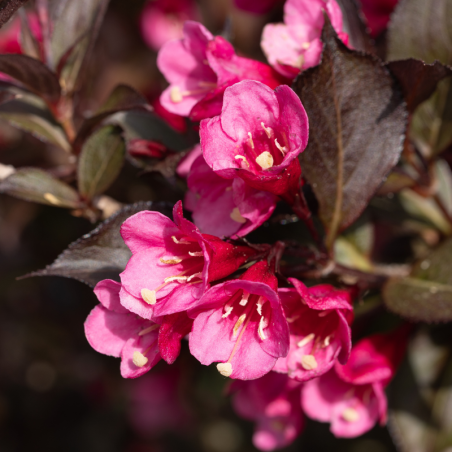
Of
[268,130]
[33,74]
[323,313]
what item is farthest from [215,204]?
[33,74]

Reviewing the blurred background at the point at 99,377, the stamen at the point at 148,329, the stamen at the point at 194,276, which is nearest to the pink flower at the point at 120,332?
the stamen at the point at 148,329

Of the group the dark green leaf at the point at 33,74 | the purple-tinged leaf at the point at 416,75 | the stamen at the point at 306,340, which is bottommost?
the stamen at the point at 306,340

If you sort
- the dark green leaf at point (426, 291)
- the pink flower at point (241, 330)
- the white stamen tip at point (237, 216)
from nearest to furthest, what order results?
1. the pink flower at point (241, 330)
2. the white stamen tip at point (237, 216)
3. the dark green leaf at point (426, 291)

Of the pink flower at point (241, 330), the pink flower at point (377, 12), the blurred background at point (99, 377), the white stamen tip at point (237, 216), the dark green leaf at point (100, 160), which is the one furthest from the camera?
the blurred background at point (99, 377)

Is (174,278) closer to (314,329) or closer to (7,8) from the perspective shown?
(314,329)

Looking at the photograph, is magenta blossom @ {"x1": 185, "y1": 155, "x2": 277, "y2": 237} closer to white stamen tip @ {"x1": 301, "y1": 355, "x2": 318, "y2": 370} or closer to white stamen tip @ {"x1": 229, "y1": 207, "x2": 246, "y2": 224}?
white stamen tip @ {"x1": 229, "y1": 207, "x2": 246, "y2": 224}

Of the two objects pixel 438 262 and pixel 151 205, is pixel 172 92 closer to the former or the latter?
pixel 151 205

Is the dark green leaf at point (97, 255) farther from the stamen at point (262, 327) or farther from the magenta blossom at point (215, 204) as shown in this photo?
the stamen at point (262, 327)
